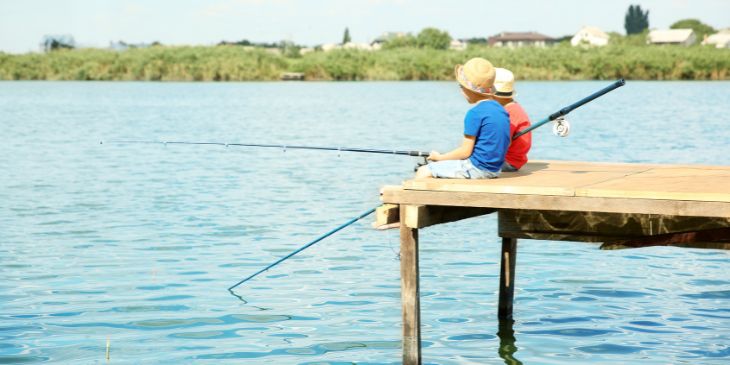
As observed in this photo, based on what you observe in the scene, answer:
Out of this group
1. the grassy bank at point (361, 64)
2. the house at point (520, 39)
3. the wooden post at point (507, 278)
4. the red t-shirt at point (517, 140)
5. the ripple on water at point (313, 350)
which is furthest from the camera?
the house at point (520, 39)

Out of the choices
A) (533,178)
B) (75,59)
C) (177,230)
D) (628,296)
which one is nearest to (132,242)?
(177,230)

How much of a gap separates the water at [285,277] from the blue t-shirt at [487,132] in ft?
5.12

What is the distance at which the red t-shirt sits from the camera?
8.55m

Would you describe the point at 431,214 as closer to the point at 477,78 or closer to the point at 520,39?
the point at 477,78

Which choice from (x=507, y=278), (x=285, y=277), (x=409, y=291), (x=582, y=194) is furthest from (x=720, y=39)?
(x=582, y=194)

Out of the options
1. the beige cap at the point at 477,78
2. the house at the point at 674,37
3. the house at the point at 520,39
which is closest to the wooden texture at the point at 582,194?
the beige cap at the point at 477,78

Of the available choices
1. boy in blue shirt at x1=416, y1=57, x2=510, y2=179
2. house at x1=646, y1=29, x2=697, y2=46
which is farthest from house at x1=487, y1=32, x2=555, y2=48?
boy in blue shirt at x1=416, y1=57, x2=510, y2=179

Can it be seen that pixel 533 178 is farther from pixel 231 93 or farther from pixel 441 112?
pixel 231 93

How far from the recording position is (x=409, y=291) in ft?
25.1

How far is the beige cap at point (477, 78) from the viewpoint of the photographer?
26.2ft

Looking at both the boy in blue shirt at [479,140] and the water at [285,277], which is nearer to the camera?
the boy in blue shirt at [479,140]

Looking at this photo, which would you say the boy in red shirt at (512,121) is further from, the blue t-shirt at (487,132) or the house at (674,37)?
the house at (674,37)

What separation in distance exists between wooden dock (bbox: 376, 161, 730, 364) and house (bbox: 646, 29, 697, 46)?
129 m

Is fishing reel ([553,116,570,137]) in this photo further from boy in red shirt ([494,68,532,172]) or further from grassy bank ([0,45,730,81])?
grassy bank ([0,45,730,81])
